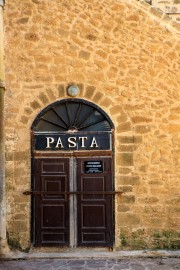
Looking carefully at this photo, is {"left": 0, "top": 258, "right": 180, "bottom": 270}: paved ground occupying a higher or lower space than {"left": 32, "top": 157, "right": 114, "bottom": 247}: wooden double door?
lower

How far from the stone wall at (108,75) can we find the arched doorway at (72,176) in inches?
7.9

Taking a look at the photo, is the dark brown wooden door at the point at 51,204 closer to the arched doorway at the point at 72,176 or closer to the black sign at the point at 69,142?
the arched doorway at the point at 72,176

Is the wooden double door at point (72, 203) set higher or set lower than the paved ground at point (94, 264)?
higher

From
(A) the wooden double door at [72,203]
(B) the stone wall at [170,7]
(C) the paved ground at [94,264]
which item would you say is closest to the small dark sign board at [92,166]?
(A) the wooden double door at [72,203]

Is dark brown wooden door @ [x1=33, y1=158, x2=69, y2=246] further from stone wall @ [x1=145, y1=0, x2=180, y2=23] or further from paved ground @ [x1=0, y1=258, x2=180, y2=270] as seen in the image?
stone wall @ [x1=145, y1=0, x2=180, y2=23]

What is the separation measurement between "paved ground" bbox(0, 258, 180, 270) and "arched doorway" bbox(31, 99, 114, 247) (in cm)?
48

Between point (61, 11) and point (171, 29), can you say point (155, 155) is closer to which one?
point (171, 29)

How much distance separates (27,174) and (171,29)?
4233 millimetres

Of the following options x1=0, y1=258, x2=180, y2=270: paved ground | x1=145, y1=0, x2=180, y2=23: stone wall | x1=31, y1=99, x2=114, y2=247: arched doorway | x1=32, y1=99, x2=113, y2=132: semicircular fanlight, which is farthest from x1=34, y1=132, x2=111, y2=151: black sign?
x1=145, y1=0, x2=180, y2=23: stone wall

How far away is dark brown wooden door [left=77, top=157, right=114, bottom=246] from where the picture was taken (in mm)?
7293

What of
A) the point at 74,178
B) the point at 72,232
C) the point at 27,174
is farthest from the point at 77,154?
the point at 72,232

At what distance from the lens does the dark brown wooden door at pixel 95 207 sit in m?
7.29

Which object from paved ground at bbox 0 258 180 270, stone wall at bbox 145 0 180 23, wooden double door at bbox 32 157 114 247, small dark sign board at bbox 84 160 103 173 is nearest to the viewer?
paved ground at bbox 0 258 180 270

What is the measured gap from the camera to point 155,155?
24.2 feet
